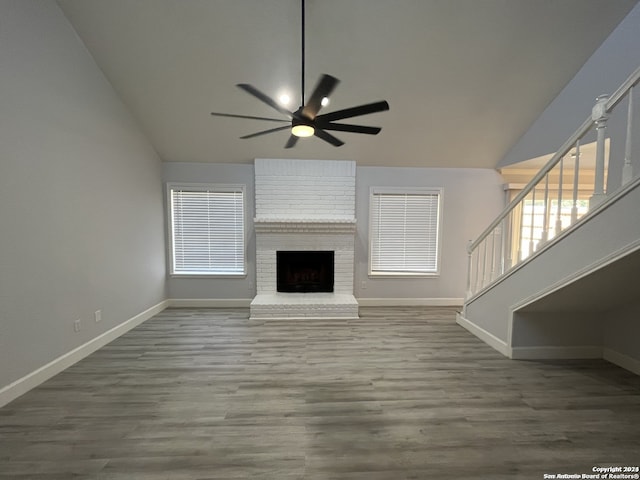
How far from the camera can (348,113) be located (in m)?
2.16

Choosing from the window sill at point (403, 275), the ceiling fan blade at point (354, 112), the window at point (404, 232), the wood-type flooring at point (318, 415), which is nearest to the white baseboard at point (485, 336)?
the wood-type flooring at point (318, 415)

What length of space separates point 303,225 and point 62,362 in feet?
10.6

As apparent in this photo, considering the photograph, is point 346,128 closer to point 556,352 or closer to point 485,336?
point 485,336

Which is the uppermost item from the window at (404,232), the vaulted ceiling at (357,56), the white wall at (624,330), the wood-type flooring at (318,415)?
the vaulted ceiling at (357,56)

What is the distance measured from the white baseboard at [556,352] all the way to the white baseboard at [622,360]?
0.05m

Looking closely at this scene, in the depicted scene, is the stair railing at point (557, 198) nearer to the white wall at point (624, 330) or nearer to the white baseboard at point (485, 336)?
the white baseboard at point (485, 336)

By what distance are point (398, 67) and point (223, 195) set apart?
318cm

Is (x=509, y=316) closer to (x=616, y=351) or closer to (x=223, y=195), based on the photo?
(x=616, y=351)

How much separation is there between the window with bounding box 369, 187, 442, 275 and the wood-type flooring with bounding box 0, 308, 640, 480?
1794 mm

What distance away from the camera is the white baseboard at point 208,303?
4629mm

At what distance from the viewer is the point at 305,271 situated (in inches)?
187

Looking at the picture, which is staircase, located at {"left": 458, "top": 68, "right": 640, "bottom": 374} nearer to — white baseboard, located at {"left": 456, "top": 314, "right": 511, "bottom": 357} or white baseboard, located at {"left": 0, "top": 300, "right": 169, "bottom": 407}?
white baseboard, located at {"left": 456, "top": 314, "right": 511, "bottom": 357}

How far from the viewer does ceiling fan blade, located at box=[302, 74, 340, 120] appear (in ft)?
6.07

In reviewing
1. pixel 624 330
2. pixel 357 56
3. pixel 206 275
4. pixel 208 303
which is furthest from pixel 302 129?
pixel 624 330
